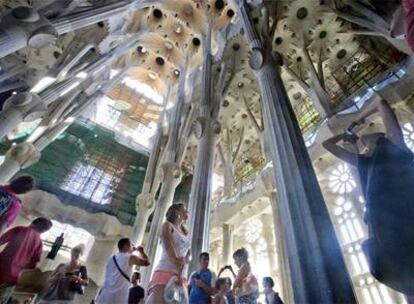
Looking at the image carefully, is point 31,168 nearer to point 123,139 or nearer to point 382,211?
point 123,139

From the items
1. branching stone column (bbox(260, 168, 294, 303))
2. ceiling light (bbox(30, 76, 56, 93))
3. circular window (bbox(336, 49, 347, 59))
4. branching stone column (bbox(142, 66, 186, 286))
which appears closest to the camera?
branching stone column (bbox(260, 168, 294, 303))

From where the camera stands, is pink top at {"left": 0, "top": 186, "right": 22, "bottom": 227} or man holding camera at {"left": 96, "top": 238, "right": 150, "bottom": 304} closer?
man holding camera at {"left": 96, "top": 238, "right": 150, "bottom": 304}

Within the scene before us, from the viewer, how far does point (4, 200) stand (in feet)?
10.6

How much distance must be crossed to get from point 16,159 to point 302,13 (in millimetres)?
11972

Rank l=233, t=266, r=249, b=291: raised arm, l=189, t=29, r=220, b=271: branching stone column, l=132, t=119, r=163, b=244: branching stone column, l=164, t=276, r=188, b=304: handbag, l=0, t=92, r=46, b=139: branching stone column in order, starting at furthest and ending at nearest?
l=132, t=119, r=163, b=244: branching stone column, l=0, t=92, r=46, b=139: branching stone column, l=189, t=29, r=220, b=271: branching stone column, l=233, t=266, r=249, b=291: raised arm, l=164, t=276, r=188, b=304: handbag

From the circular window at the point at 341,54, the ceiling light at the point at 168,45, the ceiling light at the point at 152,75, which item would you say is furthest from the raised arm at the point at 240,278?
the ceiling light at the point at 152,75

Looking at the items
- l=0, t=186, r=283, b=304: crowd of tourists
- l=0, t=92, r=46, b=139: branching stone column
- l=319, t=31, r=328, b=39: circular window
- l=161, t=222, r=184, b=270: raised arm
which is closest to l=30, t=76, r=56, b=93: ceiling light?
l=0, t=92, r=46, b=139: branching stone column

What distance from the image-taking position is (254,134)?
51.6ft

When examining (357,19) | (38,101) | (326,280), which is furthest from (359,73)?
(38,101)

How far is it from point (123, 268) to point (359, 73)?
13.0 m

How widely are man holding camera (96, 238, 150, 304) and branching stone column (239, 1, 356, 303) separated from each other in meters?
1.89

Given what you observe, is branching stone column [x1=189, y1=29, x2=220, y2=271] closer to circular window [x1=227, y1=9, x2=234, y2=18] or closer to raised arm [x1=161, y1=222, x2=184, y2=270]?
raised arm [x1=161, y1=222, x2=184, y2=270]

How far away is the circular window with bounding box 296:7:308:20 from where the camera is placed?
11131mm

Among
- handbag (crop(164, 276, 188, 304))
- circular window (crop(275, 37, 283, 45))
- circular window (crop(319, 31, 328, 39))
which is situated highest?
circular window (crop(319, 31, 328, 39))
